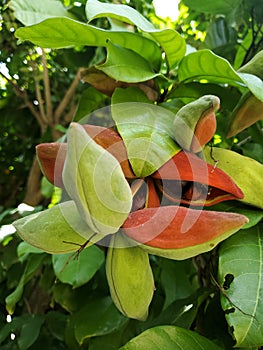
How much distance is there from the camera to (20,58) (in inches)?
33.1

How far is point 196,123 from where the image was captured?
398 millimetres

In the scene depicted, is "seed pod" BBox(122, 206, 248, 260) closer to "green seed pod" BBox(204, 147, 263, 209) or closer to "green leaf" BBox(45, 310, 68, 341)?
"green seed pod" BBox(204, 147, 263, 209)

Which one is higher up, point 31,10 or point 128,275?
point 31,10

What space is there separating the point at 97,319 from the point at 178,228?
14.8 inches

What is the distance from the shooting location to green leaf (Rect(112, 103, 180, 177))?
0.37 metres

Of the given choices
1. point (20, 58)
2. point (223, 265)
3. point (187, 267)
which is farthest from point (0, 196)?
point (223, 265)

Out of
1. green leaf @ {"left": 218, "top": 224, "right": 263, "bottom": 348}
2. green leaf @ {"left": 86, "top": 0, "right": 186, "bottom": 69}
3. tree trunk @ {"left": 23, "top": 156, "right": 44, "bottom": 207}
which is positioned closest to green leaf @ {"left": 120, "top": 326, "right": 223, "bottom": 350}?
green leaf @ {"left": 218, "top": 224, "right": 263, "bottom": 348}

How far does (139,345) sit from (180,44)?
31 centimetres

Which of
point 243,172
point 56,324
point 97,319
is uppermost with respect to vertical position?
point 243,172

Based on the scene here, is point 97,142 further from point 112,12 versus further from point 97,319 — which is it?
point 97,319

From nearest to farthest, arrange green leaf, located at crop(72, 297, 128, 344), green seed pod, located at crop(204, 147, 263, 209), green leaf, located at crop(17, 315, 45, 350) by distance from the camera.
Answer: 1. green seed pod, located at crop(204, 147, 263, 209)
2. green leaf, located at crop(72, 297, 128, 344)
3. green leaf, located at crop(17, 315, 45, 350)

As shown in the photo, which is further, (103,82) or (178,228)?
(103,82)

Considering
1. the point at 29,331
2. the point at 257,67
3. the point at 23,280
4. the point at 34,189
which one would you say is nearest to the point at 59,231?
the point at 257,67

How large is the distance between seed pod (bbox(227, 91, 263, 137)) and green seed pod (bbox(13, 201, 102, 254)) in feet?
0.73
